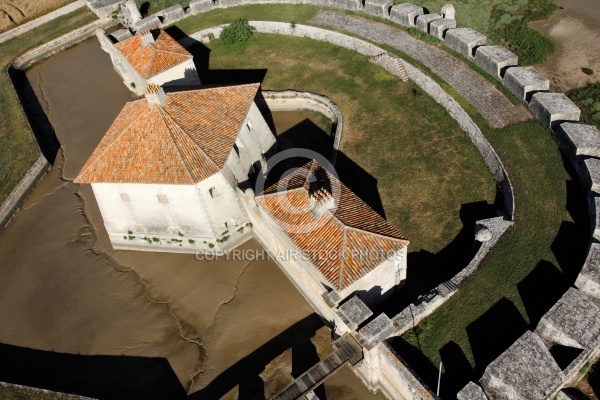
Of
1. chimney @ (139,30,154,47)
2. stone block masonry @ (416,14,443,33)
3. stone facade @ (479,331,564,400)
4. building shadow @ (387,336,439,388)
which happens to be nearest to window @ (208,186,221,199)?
building shadow @ (387,336,439,388)

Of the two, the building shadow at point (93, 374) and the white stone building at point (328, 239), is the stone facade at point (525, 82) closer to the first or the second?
the white stone building at point (328, 239)

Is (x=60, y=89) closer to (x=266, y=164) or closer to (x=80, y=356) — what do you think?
(x=266, y=164)

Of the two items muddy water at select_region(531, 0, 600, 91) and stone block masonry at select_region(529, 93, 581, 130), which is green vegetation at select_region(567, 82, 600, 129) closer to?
muddy water at select_region(531, 0, 600, 91)

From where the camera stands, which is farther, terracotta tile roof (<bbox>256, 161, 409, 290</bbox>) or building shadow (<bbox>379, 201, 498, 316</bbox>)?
building shadow (<bbox>379, 201, 498, 316</bbox>)

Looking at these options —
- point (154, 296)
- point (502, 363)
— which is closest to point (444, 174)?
point (502, 363)

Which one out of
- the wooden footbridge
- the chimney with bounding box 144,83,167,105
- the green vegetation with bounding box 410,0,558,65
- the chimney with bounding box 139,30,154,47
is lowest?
the wooden footbridge
